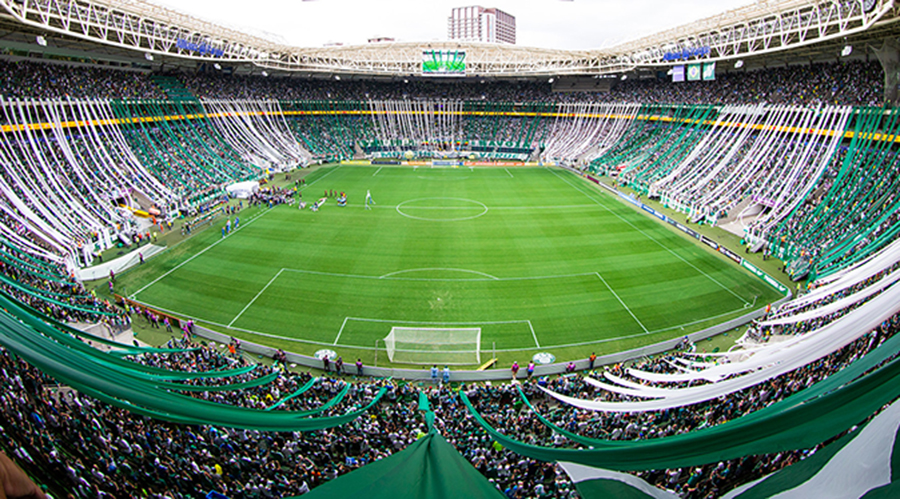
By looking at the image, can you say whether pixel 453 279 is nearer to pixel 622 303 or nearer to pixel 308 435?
pixel 622 303

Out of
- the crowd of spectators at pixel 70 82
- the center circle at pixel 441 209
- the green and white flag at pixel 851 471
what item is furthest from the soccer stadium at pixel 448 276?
the center circle at pixel 441 209

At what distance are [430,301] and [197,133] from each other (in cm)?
4600

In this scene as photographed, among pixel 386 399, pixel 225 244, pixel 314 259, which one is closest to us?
pixel 386 399

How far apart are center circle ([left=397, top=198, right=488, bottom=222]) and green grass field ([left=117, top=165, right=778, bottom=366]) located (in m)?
0.37

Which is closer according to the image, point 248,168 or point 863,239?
point 863,239

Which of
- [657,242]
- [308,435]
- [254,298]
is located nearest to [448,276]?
[254,298]

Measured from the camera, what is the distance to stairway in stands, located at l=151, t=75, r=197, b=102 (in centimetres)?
6000

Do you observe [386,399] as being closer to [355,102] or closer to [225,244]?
[225,244]

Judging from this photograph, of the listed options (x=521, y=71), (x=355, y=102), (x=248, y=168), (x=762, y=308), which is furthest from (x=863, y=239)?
(x=355, y=102)

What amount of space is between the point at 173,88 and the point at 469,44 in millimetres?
46604

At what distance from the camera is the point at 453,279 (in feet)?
105

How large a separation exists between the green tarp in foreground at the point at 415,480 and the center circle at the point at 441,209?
36.1 m

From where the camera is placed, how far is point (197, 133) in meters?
59.2

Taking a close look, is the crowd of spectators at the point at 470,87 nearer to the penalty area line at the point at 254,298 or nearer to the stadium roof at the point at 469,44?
the stadium roof at the point at 469,44
